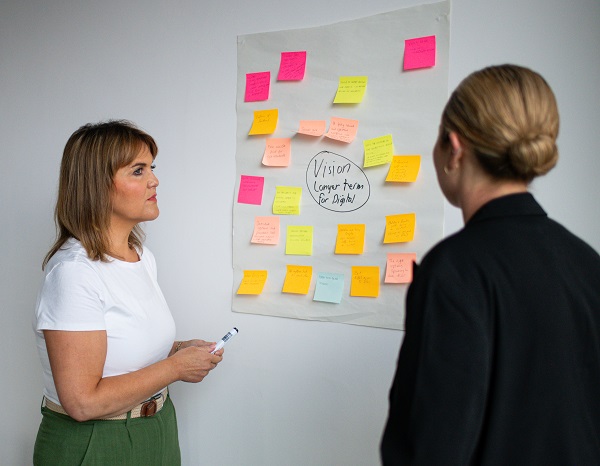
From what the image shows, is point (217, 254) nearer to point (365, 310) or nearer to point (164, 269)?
point (164, 269)

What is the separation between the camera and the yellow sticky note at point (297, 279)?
5.90ft

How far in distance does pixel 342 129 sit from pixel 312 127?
108 millimetres

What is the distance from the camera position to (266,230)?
187cm

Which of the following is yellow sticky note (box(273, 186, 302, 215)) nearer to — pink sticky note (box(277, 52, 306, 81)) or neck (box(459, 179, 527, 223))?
pink sticky note (box(277, 52, 306, 81))

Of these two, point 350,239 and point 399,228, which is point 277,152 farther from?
point 399,228

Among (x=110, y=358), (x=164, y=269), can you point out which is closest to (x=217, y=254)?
(x=164, y=269)

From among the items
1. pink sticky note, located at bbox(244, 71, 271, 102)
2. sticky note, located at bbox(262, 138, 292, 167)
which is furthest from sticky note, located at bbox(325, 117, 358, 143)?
pink sticky note, located at bbox(244, 71, 271, 102)

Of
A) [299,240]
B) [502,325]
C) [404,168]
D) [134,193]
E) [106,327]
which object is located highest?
[404,168]

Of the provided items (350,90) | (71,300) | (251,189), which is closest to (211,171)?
(251,189)

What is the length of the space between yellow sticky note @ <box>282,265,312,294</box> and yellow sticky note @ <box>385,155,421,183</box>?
41cm

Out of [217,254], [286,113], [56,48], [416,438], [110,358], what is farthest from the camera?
[56,48]

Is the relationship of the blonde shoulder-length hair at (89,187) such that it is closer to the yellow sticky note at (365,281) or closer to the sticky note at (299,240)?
the sticky note at (299,240)

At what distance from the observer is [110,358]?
4.45 ft

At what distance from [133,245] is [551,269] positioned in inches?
46.9
